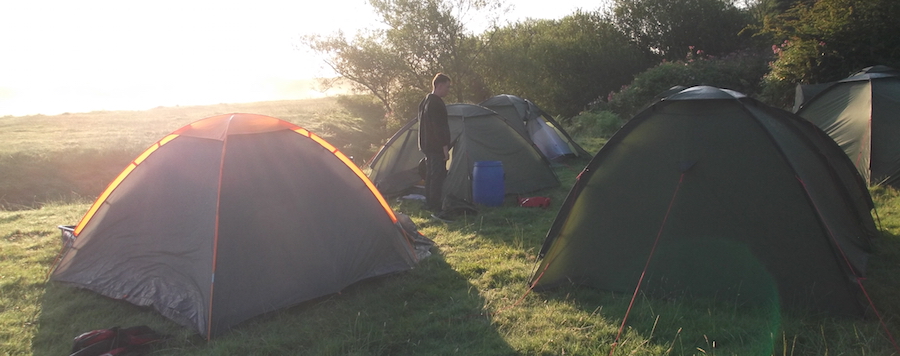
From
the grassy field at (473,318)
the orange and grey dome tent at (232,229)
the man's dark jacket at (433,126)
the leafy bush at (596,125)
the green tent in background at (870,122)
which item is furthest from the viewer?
the leafy bush at (596,125)

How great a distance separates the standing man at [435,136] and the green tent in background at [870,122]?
5.72 meters

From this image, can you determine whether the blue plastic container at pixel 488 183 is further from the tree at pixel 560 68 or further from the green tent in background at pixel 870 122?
the tree at pixel 560 68

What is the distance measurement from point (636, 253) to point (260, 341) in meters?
2.89

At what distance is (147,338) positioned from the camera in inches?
157

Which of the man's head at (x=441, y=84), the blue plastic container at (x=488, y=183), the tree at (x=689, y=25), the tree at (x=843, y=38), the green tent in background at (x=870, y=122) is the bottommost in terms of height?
the blue plastic container at (x=488, y=183)

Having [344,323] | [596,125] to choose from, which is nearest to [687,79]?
[596,125]

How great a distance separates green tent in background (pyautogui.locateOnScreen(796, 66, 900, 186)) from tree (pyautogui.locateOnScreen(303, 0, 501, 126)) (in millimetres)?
15752

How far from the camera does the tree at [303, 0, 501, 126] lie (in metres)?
22.2

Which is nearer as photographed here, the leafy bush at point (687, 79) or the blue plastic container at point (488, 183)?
the blue plastic container at point (488, 183)

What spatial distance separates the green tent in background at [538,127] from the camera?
11.8 meters

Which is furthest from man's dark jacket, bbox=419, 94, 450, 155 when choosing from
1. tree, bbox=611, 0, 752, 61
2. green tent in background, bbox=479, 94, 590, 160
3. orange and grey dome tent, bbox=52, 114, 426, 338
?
tree, bbox=611, 0, 752, 61

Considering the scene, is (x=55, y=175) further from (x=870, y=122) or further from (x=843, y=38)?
(x=843, y=38)

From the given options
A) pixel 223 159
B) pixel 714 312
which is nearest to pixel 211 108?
pixel 223 159

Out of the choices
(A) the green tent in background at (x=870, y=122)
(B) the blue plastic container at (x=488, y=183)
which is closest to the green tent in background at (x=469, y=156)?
(B) the blue plastic container at (x=488, y=183)
